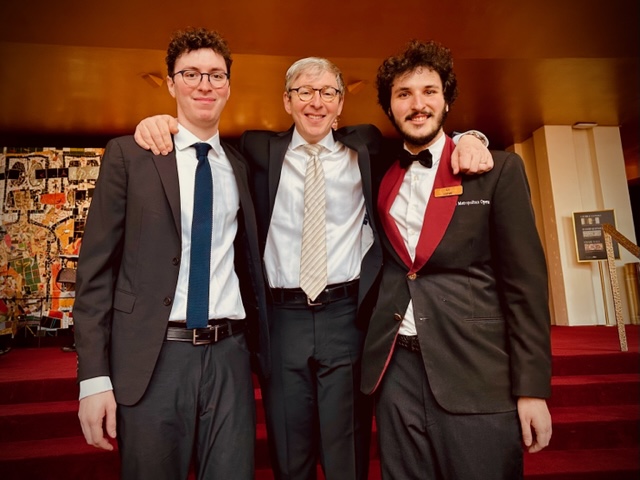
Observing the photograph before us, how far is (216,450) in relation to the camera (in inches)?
52.5

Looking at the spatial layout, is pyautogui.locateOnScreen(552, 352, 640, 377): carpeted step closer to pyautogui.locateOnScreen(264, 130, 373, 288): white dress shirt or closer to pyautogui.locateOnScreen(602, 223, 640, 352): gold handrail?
pyautogui.locateOnScreen(602, 223, 640, 352): gold handrail

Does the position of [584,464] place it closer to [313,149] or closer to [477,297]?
[477,297]

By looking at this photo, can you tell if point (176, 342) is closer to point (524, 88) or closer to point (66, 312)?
point (524, 88)

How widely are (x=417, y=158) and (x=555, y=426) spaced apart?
2596mm

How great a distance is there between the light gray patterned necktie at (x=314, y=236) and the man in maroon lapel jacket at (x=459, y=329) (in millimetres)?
303

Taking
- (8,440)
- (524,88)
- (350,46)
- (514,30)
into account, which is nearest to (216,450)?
(8,440)

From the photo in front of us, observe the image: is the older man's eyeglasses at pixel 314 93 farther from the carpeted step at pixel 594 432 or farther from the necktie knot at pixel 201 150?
the carpeted step at pixel 594 432

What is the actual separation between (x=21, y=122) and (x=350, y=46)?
4.82 m

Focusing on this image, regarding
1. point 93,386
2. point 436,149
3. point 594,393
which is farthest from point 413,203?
point 594,393

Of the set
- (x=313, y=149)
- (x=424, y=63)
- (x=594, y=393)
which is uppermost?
(x=424, y=63)

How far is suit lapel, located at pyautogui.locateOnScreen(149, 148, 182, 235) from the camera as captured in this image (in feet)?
4.45

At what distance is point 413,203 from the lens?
1502 mm

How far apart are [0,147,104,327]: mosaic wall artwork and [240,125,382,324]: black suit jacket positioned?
19.0ft

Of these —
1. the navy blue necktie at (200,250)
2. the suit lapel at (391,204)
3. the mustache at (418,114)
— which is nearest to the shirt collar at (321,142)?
the suit lapel at (391,204)
